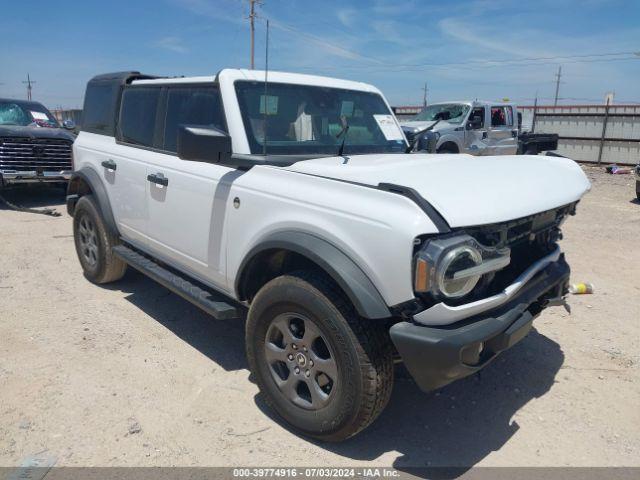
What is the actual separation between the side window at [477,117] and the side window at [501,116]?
45cm

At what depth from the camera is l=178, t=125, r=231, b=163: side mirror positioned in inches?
115

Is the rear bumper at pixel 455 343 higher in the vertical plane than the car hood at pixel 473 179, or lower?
lower

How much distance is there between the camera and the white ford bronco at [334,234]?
2320 millimetres

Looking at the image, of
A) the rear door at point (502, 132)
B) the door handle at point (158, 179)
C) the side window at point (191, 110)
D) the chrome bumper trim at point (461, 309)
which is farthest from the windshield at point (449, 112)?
the chrome bumper trim at point (461, 309)

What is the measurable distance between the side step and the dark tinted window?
1282 mm

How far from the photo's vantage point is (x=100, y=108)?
509cm

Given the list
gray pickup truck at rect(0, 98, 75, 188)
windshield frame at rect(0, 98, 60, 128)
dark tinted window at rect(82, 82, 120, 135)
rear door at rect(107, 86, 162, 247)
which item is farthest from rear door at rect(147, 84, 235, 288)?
windshield frame at rect(0, 98, 60, 128)

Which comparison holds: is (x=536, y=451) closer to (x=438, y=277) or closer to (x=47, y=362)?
(x=438, y=277)

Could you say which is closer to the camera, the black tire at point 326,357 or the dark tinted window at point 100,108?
the black tire at point 326,357

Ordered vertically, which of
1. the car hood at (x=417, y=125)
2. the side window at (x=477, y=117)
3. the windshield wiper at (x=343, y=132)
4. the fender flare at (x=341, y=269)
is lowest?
the fender flare at (x=341, y=269)

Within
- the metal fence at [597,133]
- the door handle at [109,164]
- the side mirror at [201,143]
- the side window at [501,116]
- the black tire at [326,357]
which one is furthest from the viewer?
the metal fence at [597,133]

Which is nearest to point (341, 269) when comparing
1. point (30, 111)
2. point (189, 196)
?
point (189, 196)

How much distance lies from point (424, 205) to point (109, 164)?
326 centimetres

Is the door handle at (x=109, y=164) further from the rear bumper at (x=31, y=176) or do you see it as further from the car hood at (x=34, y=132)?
the car hood at (x=34, y=132)
